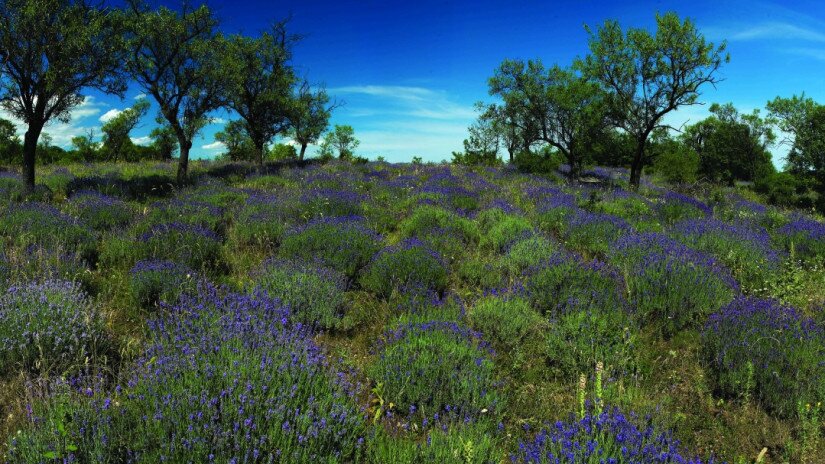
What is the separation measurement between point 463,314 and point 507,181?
12.8 metres

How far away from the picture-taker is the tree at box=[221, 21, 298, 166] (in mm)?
20516

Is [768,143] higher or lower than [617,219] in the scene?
higher

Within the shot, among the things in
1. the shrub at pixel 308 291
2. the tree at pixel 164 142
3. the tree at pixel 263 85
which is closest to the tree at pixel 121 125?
the tree at pixel 164 142

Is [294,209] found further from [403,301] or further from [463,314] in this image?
[463,314]

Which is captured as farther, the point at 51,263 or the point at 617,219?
the point at 617,219

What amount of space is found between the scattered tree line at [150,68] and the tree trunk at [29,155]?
0.08ft

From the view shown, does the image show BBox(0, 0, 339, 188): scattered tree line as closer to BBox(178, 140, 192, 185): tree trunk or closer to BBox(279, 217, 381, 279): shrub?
BBox(178, 140, 192, 185): tree trunk

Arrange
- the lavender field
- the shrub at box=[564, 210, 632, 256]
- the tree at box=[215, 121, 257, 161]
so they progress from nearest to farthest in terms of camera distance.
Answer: the lavender field
the shrub at box=[564, 210, 632, 256]
the tree at box=[215, 121, 257, 161]

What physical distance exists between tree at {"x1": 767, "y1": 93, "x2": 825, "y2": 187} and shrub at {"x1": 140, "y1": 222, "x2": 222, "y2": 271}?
135 ft

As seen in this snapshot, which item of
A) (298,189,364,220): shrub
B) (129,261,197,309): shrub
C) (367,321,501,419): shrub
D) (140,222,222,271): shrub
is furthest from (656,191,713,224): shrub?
(129,261,197,309): shrub

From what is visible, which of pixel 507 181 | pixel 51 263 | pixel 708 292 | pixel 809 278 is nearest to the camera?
pixel 708 292

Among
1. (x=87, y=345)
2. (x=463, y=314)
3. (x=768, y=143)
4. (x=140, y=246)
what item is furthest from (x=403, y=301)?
(x=768, y=143)

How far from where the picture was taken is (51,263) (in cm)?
489

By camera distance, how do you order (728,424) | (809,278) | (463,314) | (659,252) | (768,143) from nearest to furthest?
(728,424), (463,314), (659,252), (809,278), (768,143)
